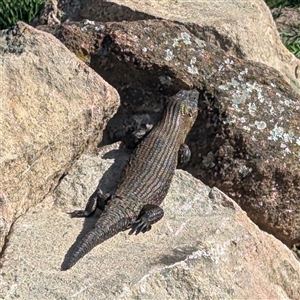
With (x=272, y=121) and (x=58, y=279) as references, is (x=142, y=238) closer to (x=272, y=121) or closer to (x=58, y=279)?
(x=58, y=279)

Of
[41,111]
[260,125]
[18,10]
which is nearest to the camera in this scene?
[41,111]

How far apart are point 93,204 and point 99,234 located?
51 cm

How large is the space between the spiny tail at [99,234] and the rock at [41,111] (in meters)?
0.53

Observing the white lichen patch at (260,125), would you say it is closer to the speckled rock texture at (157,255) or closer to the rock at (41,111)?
the speckled rock texture at (157,255)

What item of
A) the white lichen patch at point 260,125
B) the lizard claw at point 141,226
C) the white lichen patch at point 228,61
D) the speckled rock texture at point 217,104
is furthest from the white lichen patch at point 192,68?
the lizard claw at point 141,226

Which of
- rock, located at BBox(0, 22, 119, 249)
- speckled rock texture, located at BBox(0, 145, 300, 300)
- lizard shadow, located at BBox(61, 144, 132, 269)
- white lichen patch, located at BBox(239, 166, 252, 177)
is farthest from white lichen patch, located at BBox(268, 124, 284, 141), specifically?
rock, located at BBox(0, 22, 119, 249)

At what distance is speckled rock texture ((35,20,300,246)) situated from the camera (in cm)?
616

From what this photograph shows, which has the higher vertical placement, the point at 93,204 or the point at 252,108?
the point at 252,108

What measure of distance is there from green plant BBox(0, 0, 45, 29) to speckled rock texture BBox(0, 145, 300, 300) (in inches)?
149

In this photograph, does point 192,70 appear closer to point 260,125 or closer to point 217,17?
point 260,125

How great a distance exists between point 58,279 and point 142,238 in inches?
34.5

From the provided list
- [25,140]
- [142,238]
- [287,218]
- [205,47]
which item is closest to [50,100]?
[25,140]

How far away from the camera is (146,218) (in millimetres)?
5379

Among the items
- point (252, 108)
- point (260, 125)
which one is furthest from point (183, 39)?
point (260, 125)
